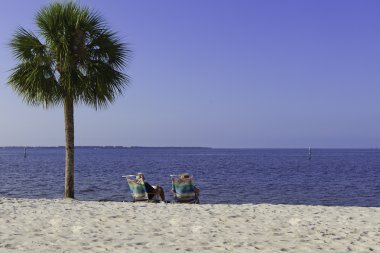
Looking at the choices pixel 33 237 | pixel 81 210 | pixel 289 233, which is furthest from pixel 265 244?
pixel 81 210

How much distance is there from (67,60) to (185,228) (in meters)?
6.65

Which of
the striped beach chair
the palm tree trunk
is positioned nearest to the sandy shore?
the palm tree trunk

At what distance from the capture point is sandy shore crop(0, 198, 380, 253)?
6691 millimetres

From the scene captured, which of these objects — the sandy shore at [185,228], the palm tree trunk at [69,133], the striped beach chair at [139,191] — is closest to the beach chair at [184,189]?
the striped beach chair at [139,191]

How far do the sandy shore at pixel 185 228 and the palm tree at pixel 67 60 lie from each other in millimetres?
3447

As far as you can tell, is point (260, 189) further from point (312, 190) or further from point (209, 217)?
point (209, 217)

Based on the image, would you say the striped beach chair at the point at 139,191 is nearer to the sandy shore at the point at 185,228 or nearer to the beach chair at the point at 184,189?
the beach chair at the point at 184,189

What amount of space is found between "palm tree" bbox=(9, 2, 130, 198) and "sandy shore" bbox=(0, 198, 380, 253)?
3.45 metres

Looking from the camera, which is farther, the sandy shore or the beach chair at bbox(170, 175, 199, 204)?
the beach chair at bbox(170, 175, 199, 204)

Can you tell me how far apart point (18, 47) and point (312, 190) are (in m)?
20.7

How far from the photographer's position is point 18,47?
12.9 metres

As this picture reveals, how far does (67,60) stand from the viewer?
1252 cm

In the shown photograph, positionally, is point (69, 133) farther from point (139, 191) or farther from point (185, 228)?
point (185, 228)

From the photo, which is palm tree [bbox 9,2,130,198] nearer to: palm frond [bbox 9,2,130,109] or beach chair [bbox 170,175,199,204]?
palm frond [bbox 9,2,130,109]
